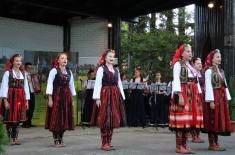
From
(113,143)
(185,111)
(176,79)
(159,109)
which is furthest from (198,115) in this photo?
(159,109)

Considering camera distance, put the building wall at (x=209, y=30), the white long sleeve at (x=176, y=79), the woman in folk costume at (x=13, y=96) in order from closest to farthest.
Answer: the white long sleeve at (x=176, y=79) < the woman in folk costume at (x=13, y=96) < the building wall at (x=209, y=30)

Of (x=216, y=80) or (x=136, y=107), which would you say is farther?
(x=136, y=107)

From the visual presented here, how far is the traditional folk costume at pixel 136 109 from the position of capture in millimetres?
12633

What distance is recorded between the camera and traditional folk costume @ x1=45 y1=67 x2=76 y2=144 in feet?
26.1

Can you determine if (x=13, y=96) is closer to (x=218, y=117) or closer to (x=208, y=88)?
(x=208, y=88)

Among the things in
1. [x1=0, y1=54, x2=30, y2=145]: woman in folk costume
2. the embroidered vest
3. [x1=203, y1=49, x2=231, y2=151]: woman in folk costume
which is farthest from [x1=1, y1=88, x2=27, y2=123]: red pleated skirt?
the embroidered vest

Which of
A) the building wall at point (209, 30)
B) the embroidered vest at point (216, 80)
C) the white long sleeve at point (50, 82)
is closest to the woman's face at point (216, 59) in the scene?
the embroidered vest at point (216, 80)

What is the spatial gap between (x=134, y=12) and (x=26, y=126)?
5828mm

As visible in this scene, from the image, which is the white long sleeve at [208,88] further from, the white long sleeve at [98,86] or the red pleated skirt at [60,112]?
the red pleated skirt at [60,112]

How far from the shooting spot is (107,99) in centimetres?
769

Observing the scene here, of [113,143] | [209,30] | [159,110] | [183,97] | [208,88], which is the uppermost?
[209,30]

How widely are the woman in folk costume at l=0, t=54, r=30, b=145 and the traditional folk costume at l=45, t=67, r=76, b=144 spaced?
77 centimetres

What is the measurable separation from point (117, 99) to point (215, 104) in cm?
163

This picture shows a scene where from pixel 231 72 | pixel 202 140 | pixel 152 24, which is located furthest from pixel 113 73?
pixel 152 24
